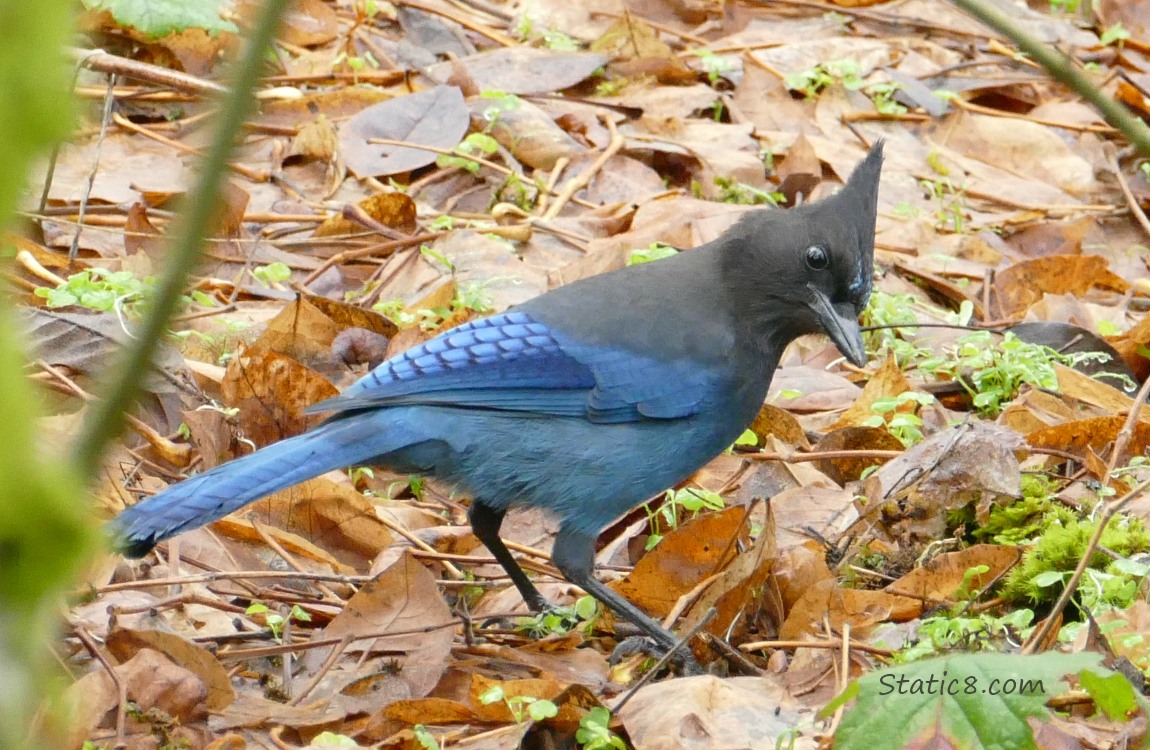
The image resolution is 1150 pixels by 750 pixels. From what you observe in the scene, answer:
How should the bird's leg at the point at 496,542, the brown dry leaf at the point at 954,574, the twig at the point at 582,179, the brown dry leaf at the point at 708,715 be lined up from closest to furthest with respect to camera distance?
1. the brown dry leaf at the point at 708,715
2. the brown dry leaf at the point at 954,574
3. the bird's leg at the point at 496,542
4. the twig at the point at 582,179

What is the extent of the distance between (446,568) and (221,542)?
541 mm

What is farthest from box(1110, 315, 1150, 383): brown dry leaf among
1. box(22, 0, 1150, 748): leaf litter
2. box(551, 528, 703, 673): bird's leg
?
box(551, 528, 703, 673): bird's leg

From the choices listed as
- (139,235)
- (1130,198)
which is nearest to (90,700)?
(139,235)

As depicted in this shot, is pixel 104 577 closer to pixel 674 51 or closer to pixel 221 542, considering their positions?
pixel 221 542

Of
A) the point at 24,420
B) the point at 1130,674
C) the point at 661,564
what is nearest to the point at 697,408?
the point at 661,564

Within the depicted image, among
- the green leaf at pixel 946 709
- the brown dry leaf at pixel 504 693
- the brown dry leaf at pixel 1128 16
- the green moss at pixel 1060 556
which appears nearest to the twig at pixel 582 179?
the green moss at pixel 1060 556

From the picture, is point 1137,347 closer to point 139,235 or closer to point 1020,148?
point 1020,148

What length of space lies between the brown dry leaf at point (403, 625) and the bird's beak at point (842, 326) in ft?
3.72

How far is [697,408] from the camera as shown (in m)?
3.39

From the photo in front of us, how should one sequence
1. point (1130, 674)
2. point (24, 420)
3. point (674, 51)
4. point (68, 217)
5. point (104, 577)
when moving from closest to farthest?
point (24, 420) → point (1130, 674) → point (104, 577) → point (68, 217) → point (674, 51)

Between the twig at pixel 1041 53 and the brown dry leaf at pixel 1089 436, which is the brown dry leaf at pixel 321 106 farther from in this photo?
the twig at pixel 1041 53

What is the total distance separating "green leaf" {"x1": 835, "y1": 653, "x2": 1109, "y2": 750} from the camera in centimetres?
183

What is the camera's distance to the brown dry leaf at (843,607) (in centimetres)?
294

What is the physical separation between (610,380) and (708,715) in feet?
3.72
